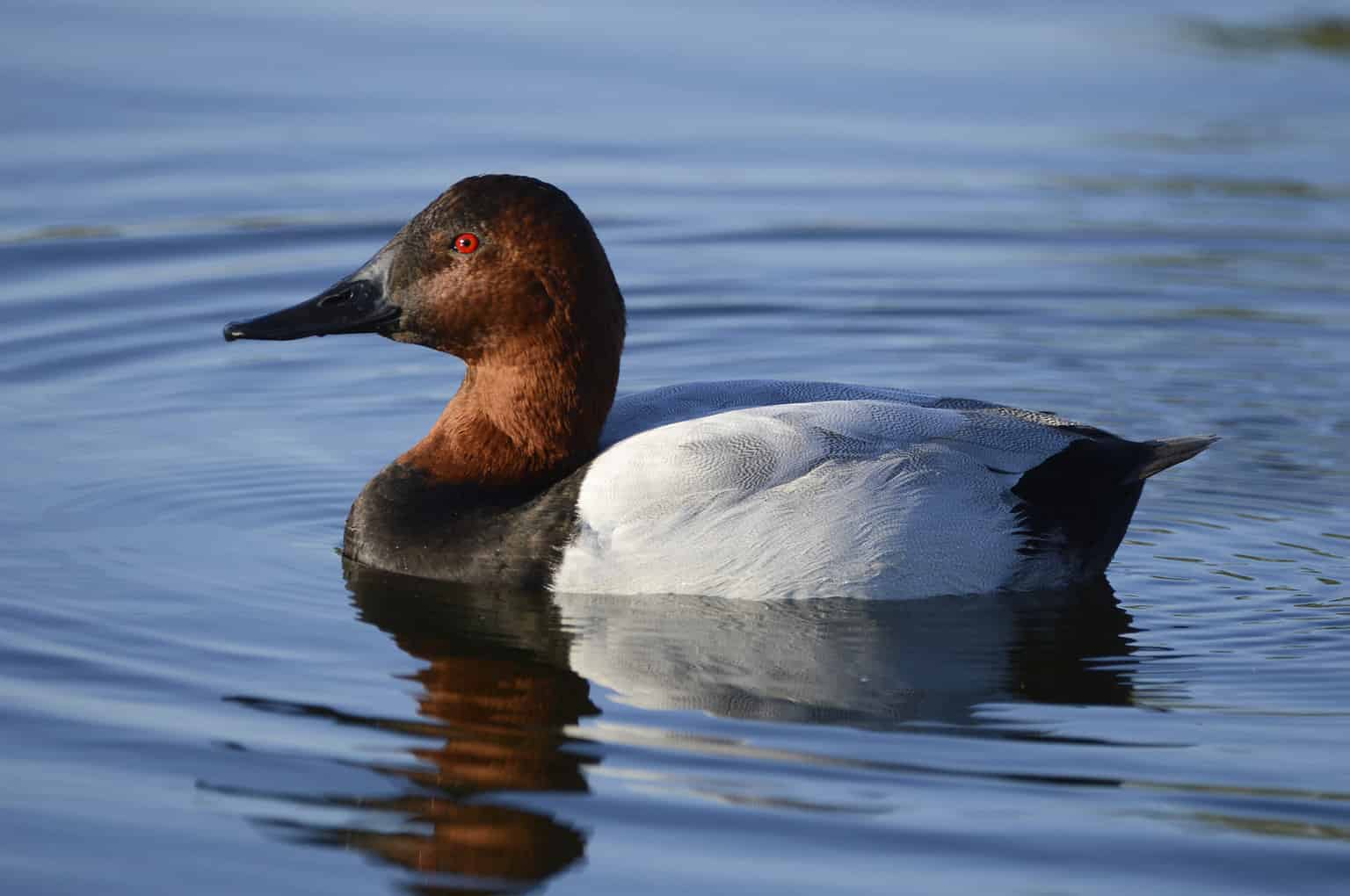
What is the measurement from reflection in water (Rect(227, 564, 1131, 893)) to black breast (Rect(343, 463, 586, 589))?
0.24 feet

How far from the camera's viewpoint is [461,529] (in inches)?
268

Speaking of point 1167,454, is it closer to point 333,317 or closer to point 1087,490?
point 1087,490

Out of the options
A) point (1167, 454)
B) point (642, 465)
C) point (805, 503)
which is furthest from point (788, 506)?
point (1167, 454)

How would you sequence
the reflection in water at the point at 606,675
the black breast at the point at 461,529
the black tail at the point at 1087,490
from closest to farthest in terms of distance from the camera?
the reflection in water at the point at 606,675
the black breast at the point at 461,529
the black tail at the point at 1087,490

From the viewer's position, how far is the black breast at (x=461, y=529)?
263 inches

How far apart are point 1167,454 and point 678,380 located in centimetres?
287

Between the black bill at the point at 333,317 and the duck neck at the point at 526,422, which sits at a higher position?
the black bill at the point at 333,317

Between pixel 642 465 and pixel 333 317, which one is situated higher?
pixel 333 317

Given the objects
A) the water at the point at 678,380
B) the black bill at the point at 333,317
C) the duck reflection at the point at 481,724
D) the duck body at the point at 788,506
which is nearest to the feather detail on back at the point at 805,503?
the duck body at the point at 788,506

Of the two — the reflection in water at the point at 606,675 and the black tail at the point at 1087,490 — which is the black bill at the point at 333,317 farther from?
the black tail at the point at 1087,490

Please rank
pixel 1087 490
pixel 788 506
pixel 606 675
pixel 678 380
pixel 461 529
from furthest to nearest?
pixel 678 380, pixel 1087 490, pixel 461 529, pixel 788 506, pixel 606 675

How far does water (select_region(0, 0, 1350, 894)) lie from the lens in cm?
496

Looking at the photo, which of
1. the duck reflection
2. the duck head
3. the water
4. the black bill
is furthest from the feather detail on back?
the black bill

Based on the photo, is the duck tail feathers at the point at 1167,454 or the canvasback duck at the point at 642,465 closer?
the canvasback duck at the point at 642,465
